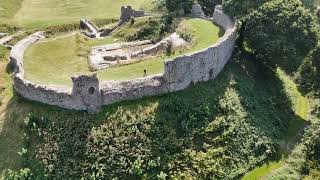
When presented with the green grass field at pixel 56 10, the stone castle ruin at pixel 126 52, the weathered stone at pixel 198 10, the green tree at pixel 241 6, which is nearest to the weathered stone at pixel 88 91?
the stone castle ruin at pixel 126 52

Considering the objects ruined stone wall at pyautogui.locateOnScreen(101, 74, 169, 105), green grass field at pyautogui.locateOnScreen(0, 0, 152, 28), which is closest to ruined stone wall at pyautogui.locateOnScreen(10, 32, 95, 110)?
ruined stone wall at pyautogui.locateOnScreen(101, 74, 169, 105)

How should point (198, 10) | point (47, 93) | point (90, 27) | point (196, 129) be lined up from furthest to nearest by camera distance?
point (90, 27)
point (198, 10)
point (196, 129)
point (47, 93)

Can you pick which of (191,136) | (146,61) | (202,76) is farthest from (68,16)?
(191,136)

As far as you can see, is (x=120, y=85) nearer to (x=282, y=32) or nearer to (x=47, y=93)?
(x=47, y=93)

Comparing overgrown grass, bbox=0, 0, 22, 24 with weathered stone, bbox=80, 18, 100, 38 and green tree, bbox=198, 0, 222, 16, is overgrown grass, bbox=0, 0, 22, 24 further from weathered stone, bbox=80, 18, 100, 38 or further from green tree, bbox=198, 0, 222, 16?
green tree, bbox=198, 0, 222, 16

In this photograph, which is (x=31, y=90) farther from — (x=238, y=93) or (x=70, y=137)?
(x=238, y=93)

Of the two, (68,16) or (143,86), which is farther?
(68,16)

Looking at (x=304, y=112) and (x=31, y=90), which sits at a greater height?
(x=31, y=90)

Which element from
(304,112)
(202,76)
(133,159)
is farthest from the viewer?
(304,112)

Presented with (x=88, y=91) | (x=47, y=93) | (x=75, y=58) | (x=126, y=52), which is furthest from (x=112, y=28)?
(x=88, y=91)
